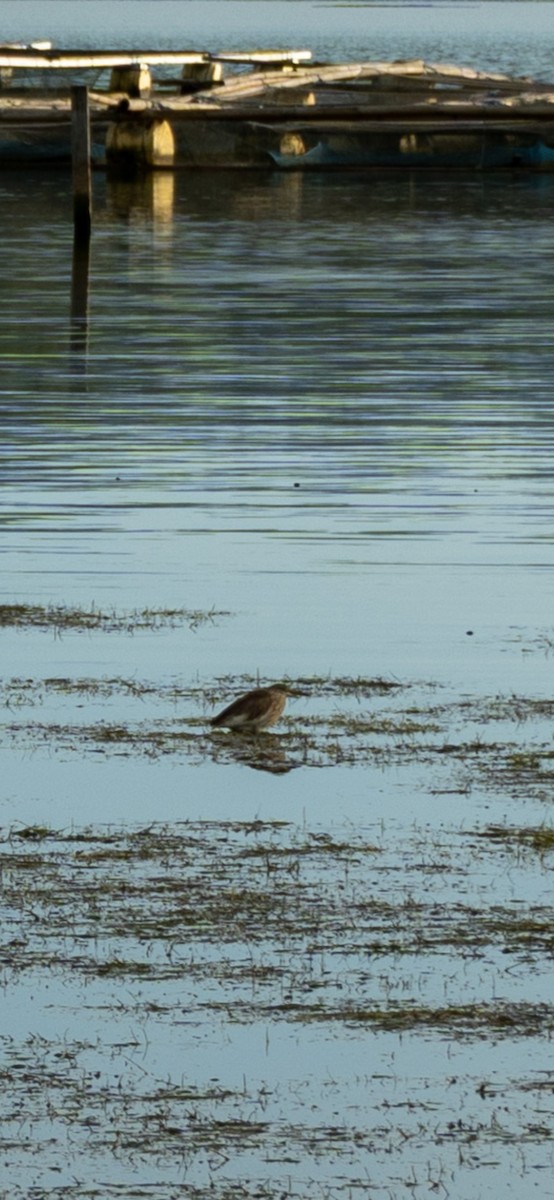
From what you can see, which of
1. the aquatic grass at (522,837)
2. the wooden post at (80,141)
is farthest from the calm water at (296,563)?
the wooden post at (80,141)

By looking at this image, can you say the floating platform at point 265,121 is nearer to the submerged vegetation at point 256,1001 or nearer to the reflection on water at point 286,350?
the reflection on water at point 286,350

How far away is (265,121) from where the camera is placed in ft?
167

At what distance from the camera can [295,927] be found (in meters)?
8.10

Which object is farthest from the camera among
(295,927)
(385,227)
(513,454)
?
(385,227)

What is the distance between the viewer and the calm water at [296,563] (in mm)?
6957

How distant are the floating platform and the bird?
39902 mm

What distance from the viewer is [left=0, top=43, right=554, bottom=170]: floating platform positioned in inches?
2030

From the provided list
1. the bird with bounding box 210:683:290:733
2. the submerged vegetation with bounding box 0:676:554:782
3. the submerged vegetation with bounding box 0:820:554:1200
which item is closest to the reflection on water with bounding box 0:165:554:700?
the submerged vegetation with bounding box 0:676:554:782

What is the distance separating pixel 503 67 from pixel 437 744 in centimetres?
9169

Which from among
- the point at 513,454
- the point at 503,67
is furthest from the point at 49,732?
the point at 503,67

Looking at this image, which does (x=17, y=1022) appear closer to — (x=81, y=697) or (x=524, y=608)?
(x=81, y=697)

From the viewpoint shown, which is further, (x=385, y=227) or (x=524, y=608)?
(x=385, y=227)

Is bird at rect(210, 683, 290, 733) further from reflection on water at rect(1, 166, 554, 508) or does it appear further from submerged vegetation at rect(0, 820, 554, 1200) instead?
reflection on water at rect(1, 166, 554, 508)

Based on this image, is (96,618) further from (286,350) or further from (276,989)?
(286,350)
